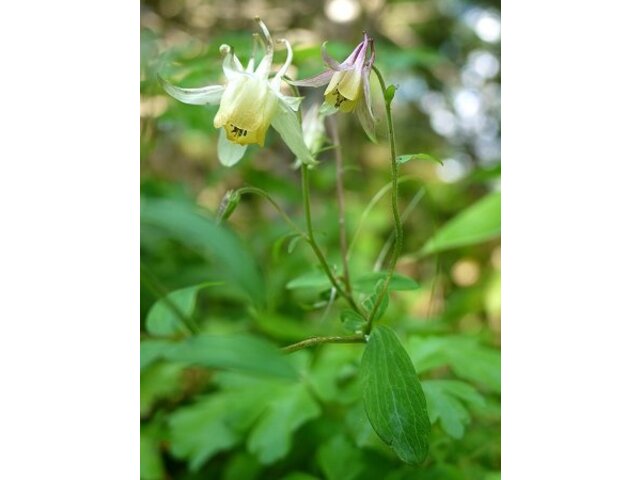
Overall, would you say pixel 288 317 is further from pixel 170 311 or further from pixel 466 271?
pixel 466 271

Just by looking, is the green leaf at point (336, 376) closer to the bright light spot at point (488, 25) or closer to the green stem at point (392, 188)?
the green stem at point (392, 188)

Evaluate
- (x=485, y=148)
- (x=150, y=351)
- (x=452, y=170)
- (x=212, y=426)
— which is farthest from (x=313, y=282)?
(x=485, y=148)

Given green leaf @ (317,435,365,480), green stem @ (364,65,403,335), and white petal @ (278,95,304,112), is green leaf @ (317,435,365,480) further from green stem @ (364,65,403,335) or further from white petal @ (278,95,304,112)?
white petal @ (278,95,304,112)

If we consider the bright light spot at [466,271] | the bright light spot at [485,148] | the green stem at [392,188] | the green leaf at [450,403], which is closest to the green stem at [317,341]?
the green stem at [392,188]

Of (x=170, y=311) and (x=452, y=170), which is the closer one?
(x=170, y=311)

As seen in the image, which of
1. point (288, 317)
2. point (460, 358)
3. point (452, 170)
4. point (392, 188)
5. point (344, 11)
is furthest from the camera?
point (452, 170)

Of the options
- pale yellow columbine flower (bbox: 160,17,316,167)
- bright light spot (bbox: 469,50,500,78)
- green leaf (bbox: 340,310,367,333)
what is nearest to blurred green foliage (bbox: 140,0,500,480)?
green leaf (bbox: 340,310,367,333)
